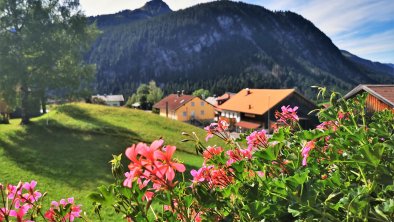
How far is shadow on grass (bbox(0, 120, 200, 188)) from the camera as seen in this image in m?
17.2

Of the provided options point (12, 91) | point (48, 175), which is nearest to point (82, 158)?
point (48, 175)

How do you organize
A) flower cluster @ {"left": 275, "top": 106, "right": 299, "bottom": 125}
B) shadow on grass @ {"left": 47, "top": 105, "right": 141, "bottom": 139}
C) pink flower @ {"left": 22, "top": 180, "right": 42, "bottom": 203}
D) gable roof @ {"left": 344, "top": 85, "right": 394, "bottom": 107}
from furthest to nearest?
1. shadow on grass @ {"left": 47, "top": 105, "right": 141, "bottom": 139}
2. gable roof @ {"left": 344, "top": 85, "right": 394, "bottom": 107}
3. flower cluster @ {"left": 275, "top": 106, "right": 299, "bottom": 125}
4. pink flower @ {"left": 22, "top": 180, "right": 42, "bottom": 203}

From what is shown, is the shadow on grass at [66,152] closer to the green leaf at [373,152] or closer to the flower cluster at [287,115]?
the flower cluster at [287,115]

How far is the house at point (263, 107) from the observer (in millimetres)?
48125

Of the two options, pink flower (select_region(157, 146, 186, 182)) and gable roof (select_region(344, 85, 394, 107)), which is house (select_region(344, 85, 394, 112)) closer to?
gable roof (select_region(344, 85, 394, 107))

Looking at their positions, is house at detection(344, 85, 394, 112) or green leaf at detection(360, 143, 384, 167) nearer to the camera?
green leaf at detection(360, 143, 384, 167)

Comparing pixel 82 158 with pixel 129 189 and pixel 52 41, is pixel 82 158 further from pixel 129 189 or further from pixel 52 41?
pixel 129 189

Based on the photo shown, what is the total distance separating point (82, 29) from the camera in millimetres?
28594

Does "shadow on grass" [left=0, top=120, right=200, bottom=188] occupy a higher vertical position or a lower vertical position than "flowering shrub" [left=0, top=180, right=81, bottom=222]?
lower

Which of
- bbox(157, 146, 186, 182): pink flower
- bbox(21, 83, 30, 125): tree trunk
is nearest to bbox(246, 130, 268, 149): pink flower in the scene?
bbox(157, 146, 186, 182): pink flower

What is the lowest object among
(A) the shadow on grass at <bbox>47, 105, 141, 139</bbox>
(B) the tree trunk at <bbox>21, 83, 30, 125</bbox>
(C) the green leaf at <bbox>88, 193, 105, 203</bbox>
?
(A) the shadow on grass at <bbox>47, 105, 141, 139</bbox>

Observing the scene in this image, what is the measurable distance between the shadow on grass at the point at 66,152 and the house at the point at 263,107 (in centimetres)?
2431

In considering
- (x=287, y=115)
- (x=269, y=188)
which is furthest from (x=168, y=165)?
(x=287, y=115)

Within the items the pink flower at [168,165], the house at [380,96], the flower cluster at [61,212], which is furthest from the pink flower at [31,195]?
the house at [380,96]
